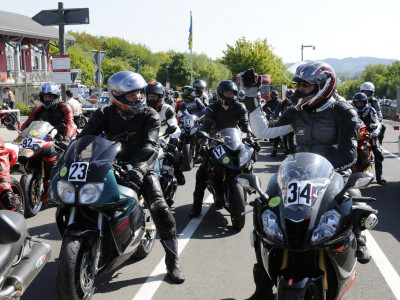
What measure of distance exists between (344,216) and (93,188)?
1862mm

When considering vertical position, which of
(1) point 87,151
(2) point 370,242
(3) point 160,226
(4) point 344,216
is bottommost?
(2) point 370,242

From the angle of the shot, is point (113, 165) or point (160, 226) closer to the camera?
point (113, 165)

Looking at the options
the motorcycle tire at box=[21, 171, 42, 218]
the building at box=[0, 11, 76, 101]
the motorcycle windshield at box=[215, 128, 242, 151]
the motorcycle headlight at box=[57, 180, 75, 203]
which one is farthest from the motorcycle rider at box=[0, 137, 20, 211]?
the building at box=[0, 11, 76, 101]

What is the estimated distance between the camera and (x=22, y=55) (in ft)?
183

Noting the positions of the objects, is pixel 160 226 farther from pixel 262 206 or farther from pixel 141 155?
pixel 262 206

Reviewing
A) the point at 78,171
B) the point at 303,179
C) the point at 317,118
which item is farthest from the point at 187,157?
the point at 303,179

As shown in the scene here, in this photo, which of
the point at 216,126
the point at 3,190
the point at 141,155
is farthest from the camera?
the point at 216,126

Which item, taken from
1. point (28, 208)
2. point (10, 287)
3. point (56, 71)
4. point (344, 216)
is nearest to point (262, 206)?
point (344, 216)

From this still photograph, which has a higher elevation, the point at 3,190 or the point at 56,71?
the point at 56,71

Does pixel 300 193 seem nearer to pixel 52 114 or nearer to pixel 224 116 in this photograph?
pixel 224 116

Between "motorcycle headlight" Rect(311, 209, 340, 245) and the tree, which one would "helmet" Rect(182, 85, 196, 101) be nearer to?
"motorcycle headlight" Rect(311, 209, 340, 245)

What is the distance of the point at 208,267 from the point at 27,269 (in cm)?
218

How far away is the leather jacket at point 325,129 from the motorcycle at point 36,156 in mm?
4107

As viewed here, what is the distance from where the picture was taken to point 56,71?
13.9 m
